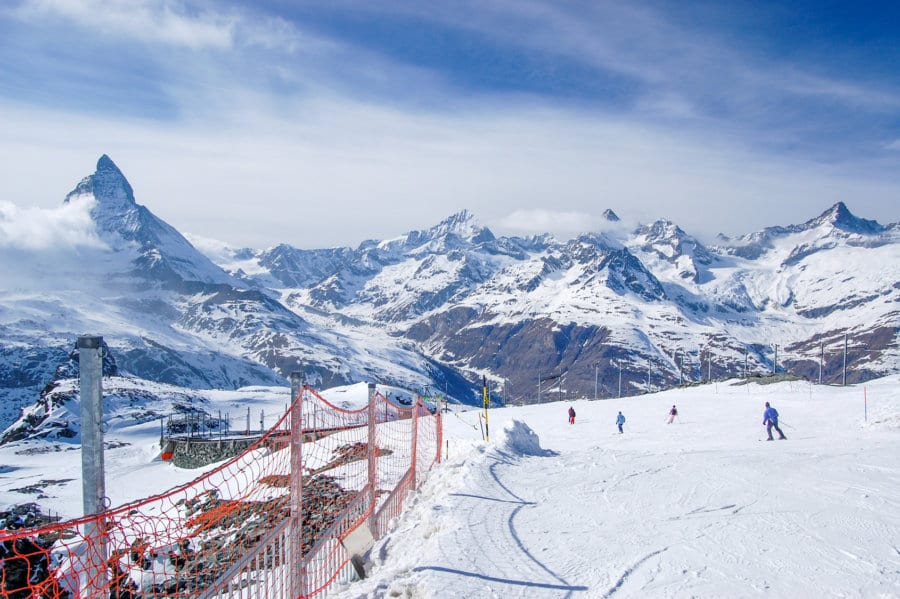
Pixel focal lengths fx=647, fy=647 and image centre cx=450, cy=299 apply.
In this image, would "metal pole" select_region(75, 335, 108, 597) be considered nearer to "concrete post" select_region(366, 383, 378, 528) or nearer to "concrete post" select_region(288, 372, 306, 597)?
"concrete post" select_region(288, 372, 306, 597)

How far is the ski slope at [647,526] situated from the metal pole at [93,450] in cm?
336

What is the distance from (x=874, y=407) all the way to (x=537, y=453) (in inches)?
732

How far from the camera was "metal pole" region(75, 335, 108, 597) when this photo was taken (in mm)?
5613

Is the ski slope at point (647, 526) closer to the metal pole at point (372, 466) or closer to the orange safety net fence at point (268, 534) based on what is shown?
the metal pole at point (372, 466)

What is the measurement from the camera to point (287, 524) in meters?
8.04

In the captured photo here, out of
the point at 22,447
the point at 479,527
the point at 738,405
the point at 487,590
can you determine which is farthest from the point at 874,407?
the point at 22,447

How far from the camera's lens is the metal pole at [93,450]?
561 centimetres

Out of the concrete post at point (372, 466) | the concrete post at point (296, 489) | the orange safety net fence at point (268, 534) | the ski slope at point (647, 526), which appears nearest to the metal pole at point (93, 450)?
the orange safety net fence at point (268, 534)

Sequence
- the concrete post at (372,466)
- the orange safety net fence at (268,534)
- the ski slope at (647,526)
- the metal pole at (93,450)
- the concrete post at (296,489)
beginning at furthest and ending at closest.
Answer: the concrete post at (372,466), the ski slope at (647,526), the concrete post at (296,489), the orange safety net fence at (268,534), the metal pole at (93,450)

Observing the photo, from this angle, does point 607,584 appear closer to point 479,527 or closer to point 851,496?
point 479,527

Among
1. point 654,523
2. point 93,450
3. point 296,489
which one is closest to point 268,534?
point 296,489

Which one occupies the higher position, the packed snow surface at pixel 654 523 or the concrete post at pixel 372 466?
the concrete post at pixel 372 466

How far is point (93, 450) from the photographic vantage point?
18.5 ft

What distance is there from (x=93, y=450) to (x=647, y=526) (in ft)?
29.2
